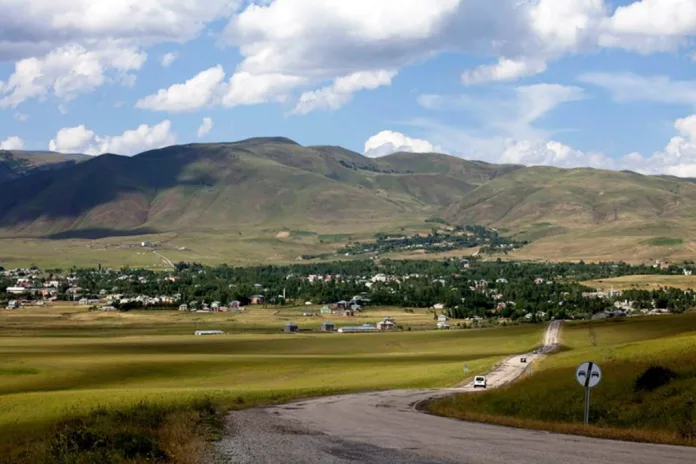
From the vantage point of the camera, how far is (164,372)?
84250mm

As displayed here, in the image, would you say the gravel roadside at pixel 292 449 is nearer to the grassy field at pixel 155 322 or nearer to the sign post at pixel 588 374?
the sign post at pixel 588 374

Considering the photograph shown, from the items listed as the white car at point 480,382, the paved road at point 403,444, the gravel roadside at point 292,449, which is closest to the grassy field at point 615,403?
the paved road at point 403,444

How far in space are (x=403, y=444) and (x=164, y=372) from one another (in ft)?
198

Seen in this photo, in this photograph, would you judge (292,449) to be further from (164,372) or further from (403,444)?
(164,372)

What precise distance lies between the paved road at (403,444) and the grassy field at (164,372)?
1.74 m

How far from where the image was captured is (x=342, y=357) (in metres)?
108

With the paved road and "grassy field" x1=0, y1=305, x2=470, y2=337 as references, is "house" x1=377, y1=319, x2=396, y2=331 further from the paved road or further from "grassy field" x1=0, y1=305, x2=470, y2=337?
the paved road

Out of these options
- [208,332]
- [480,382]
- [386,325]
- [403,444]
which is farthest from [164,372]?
[386,325]

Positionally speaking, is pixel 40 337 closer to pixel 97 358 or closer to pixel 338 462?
pixel 97 358

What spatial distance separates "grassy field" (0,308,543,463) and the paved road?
1737 mm

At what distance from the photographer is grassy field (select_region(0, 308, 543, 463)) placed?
92.1 ft

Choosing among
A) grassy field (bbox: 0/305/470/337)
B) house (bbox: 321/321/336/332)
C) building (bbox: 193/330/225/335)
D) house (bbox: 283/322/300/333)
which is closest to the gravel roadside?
grassy field (bbox: 0/305/470/337)

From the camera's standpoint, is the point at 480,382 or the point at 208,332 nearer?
the point at 480,382

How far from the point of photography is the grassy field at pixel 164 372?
2808 cm
